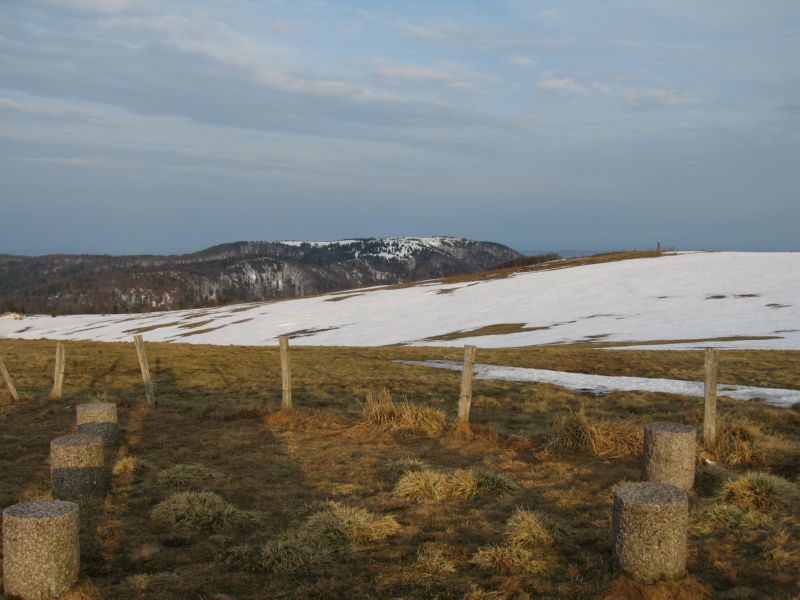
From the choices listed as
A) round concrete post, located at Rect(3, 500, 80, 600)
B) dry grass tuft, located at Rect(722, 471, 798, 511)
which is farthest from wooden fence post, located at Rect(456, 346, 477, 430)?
round concrete post, located at Rect(3, 500, 80, 600)

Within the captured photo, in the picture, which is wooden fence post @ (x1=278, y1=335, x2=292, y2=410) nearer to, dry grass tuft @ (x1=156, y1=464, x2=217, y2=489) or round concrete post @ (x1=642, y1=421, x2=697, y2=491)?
dry grass tuft @ (x1=156, y1=464, x2=217, y2=489)

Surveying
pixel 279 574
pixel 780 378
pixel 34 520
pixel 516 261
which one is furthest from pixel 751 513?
pixel 516 261

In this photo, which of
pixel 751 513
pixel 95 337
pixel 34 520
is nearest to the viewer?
pixel 34 520

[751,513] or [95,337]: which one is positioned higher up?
[751,513]

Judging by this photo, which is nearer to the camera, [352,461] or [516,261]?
[352,461]

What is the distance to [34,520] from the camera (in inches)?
235

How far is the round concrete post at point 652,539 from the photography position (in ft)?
20.0

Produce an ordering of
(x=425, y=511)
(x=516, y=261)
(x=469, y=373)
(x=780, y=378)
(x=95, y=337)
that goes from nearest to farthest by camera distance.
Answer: (x=425, y=511) → (x=469, y=373) → (x=780, y=378) → (x=95, y=337) → (x=516, y=261)

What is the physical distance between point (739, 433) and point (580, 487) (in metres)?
3.85

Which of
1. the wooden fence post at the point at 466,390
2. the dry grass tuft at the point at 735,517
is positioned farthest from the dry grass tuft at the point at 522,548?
the wooden fence post at the point at 466,390

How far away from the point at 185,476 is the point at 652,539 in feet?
22.0

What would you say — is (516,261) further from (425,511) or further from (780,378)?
(425,511)

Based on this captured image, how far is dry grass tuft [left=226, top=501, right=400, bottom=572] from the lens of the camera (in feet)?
22.1

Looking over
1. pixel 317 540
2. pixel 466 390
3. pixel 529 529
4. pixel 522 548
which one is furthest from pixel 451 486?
pixel 466 390
